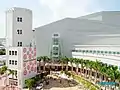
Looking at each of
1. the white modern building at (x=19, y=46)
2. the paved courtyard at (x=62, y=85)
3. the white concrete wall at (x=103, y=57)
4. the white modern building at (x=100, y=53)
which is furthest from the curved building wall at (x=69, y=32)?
the white modern building at (x=19, y=46)

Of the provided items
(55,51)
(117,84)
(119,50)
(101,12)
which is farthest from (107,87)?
(101,12)

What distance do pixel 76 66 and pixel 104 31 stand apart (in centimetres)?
1608

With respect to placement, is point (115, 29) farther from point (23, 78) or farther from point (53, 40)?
point (23, 78)

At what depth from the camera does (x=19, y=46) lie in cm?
3969

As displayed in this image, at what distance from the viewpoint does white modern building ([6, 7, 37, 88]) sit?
3688 centimetres

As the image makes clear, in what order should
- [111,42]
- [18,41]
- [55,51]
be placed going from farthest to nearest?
1. [55,51]
2. [111,42]
3. [18,41]

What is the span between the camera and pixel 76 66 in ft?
169

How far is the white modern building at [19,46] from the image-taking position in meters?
36.9

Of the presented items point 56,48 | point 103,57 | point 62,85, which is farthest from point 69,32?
point 62,85

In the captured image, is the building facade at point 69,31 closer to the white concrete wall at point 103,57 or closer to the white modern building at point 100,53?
the white modern building at point 100,53

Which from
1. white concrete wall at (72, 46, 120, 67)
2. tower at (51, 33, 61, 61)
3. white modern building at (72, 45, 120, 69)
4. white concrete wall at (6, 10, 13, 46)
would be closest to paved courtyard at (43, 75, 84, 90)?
white concrete wall at (72, 46, 120, 67)

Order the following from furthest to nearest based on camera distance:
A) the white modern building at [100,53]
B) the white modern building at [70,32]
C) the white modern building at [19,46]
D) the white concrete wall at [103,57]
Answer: the white modern building at [70,32] < the white modern building at [100,53] < the white concrete wall at [103,57] < the white modern building at [19,46]

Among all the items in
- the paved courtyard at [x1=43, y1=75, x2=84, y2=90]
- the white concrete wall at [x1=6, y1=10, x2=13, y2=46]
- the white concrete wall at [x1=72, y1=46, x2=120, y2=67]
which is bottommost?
the paved courtyard at [x1=43, y1=75, x2=84, y2=90]

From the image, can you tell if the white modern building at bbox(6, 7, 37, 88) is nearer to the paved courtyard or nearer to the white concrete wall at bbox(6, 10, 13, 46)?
the white concrete wall at bbox(6, 10, 13, 46)
